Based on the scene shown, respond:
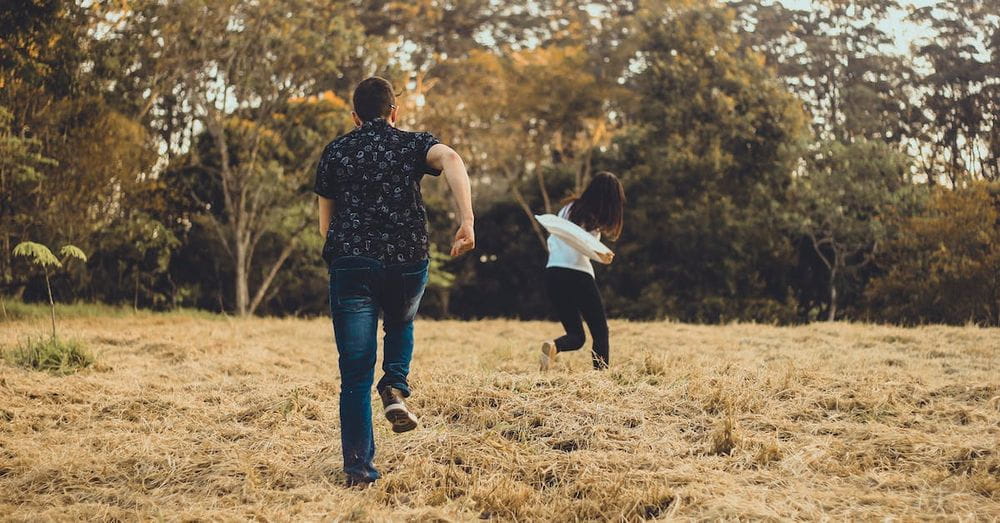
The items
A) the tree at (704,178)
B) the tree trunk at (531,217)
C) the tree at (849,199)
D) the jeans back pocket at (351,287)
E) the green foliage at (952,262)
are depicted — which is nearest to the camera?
the jeans back pocket at (351,287)

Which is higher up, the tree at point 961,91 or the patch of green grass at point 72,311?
the tree at point 961,91

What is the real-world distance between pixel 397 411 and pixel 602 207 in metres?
3.50

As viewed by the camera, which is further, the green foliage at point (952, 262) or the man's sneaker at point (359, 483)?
the green foliage at point (952, 262)

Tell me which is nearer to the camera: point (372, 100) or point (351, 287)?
point (351, 287)

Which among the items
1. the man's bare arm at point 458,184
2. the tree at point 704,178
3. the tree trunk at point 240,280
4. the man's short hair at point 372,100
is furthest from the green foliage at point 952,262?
the man's short hair at point 372,100

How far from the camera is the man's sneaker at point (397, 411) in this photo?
4.09 meters

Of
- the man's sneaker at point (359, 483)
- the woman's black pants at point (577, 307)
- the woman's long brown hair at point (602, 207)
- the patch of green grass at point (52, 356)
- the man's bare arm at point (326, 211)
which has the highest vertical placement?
the woman's long brown hair at point (602, 207)

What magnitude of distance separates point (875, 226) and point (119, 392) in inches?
608

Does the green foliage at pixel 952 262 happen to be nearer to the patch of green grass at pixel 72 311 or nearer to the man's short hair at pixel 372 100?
the patch of green grass at pixel 72 311

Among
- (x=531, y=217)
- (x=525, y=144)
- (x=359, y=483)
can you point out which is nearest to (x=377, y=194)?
(x=359, y=483)

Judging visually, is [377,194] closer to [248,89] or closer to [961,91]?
[248,89]

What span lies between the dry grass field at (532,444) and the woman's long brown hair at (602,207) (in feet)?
3.80

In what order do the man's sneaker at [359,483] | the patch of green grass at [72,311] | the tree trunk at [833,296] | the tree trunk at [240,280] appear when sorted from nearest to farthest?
the man's sneaker at [359,483] → the patch of green grass at [72,311] → the tree trunk at [240,280] → the tree trunk at [833,296]

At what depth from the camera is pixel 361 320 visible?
4.09m
